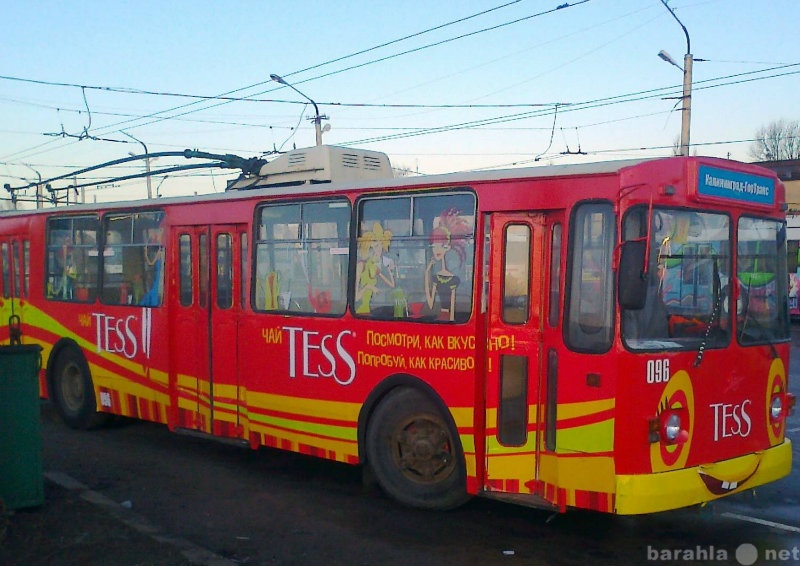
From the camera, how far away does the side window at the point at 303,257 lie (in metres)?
8.17

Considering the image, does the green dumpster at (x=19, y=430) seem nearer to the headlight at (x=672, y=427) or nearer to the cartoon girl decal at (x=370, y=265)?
the cartoon girl decal at (x=370, y=265)

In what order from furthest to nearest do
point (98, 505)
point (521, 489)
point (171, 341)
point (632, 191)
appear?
point (171, 341) → point (98, 505) → point (521, 489) → point (632, 191)

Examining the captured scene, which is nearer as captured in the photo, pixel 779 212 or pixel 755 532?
pixel 755 532

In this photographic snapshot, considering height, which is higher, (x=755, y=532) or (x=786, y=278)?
(x=786, y=278)

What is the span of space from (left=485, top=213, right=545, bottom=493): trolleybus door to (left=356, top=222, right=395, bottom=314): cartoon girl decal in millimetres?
1200

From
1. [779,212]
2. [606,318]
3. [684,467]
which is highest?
[779,212]

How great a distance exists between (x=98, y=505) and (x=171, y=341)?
292 centimetres

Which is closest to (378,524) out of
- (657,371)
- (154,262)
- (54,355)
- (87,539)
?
(87,539)

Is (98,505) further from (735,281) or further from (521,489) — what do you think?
(735,281)

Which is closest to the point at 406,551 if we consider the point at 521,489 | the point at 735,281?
the point at 521,489

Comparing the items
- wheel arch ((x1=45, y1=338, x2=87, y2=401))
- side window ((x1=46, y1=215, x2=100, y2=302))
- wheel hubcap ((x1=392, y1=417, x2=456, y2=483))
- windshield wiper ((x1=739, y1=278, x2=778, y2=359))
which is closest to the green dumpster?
wheel hubcap ((x1=392, y1=417, x2=456, y2=483))

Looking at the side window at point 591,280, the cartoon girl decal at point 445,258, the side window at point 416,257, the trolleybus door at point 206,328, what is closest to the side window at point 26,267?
the trolleybus door at point 206,328

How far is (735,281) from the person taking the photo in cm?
677

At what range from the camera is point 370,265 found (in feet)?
25.9
